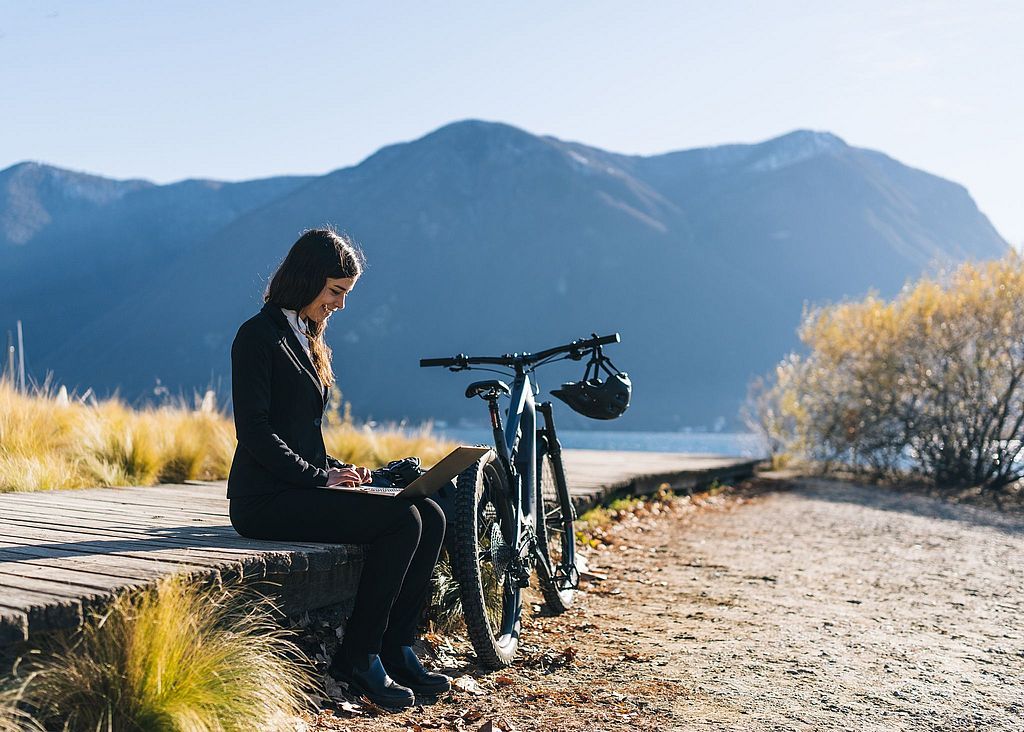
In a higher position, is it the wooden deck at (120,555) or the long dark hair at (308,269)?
the long dark hair at (308,269)

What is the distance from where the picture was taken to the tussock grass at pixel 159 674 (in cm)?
261

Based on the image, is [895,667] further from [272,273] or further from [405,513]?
[272,273]

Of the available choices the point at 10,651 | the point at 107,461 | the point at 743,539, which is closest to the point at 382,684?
the point at 10,651

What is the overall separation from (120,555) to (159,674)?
79cm

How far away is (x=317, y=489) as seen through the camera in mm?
3623

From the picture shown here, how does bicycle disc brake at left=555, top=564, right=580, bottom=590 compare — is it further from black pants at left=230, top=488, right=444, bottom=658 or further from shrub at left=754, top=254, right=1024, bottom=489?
shrub at left=754, top=254, right=1024, bottom=489

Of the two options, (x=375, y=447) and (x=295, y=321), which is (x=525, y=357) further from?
(x=375, y=447)

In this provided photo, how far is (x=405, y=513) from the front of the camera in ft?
11.6

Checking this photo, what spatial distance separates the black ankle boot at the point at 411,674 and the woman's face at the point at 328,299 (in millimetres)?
1293

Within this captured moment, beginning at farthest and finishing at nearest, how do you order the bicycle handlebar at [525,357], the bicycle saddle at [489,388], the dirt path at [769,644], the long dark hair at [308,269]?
the bicycle handlebar at [525,357]
the bicycle saddle at [489,388]
the long dark hair at [308,269]
the dirt path at [769,644]

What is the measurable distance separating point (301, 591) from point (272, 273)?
123cm

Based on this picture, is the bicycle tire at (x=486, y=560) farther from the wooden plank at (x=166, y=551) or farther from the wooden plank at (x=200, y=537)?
the wooden plank at (x=166, y=551)

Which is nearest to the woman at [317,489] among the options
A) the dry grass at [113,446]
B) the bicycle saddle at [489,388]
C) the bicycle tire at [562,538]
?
the bicycle saddle at [489,388]

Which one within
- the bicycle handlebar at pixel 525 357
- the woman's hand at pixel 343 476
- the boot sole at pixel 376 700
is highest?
the bicycle handlebar at pixel 525 357
